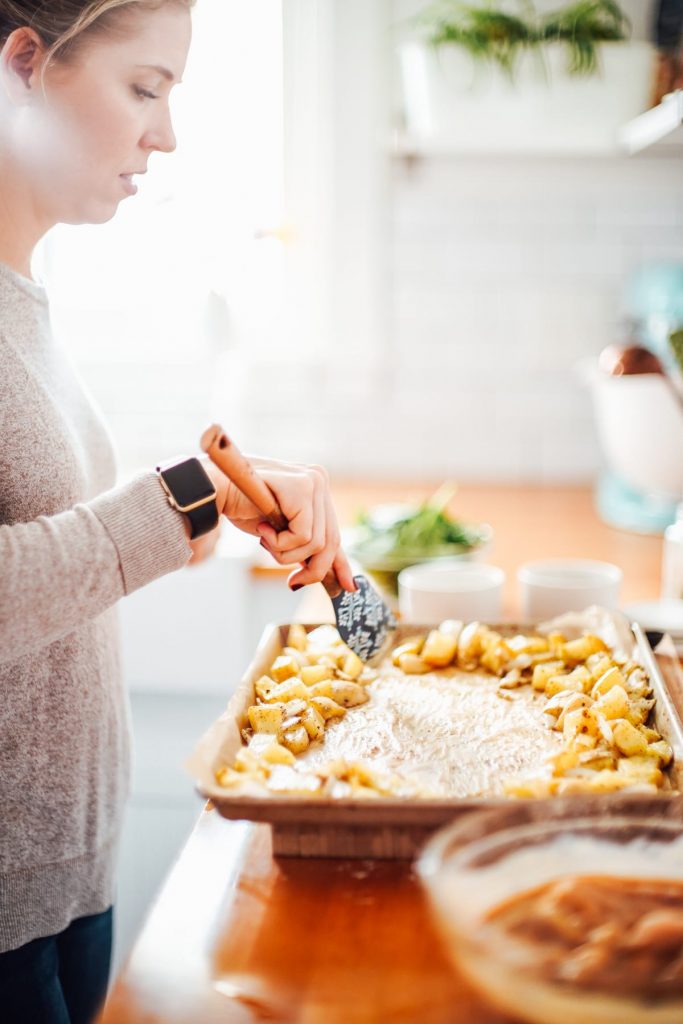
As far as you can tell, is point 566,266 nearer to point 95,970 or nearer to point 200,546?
point 200,546

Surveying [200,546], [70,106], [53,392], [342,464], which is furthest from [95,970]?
[342,464]

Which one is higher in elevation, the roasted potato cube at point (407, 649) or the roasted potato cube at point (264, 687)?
the roasted potato cube at point (264, 687)

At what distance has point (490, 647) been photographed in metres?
1.04

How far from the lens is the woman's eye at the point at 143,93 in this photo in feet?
3.20

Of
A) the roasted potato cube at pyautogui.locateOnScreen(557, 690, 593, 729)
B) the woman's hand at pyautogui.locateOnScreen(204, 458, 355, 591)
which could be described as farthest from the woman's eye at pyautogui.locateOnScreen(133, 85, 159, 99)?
the roasted potato cube at pyautogui.locateOnScreen(557, 690, 593, 729)

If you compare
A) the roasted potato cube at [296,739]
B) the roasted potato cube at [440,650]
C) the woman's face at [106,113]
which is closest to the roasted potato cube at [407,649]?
the roasted potato cube at [440,650]

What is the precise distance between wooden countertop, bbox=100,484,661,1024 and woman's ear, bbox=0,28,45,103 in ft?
2.27

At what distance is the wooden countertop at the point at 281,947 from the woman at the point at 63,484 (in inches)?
9.6

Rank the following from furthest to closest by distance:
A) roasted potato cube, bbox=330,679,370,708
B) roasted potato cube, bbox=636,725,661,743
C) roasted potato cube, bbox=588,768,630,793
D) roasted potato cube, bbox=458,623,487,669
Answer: roasted potato cube, bbox=458,623,487,669, roasted potato cube, bbox=330,679,370,708, roasted potato cube, bbox=636,725,661,743, roasted potato cube, bbox=588,768,630,793

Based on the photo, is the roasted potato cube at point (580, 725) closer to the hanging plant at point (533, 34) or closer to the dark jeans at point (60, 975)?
the dark jeans at point (60, 975)

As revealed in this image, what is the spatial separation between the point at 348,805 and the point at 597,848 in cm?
18

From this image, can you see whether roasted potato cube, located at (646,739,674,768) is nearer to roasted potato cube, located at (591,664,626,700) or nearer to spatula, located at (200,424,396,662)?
roasted potato cube, located at (591,664,626,700)

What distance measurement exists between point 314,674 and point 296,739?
12 centimetres

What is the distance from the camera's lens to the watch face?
0.87 meters
